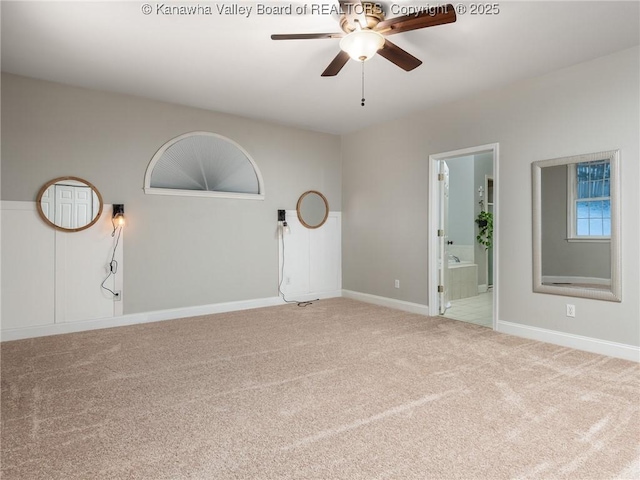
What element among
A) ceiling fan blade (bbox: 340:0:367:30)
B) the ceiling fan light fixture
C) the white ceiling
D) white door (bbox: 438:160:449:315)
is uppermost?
the white ceiling

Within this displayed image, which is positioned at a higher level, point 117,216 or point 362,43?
point 362,43

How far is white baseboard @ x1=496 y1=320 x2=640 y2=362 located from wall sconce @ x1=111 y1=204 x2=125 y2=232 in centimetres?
439

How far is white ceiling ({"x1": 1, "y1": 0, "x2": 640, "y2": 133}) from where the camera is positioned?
272 centimetres

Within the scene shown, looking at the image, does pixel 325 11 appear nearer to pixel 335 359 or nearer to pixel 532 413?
pixel 335 359

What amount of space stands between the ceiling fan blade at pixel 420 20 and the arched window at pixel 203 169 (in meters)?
3.08

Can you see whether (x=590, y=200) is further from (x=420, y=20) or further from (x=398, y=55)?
(x=420, y=20)

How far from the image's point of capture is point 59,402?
2393 mm

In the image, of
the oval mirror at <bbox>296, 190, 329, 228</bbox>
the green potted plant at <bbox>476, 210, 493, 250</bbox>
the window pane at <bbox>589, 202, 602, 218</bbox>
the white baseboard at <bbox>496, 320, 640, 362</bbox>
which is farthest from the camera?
the green potted plant at <bbox>476, 210, 493, 250</bbox>

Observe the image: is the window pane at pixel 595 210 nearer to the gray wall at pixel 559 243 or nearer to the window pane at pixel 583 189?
the window pane at pixel 583 189

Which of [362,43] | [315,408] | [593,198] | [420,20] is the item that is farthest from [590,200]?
[315,408]

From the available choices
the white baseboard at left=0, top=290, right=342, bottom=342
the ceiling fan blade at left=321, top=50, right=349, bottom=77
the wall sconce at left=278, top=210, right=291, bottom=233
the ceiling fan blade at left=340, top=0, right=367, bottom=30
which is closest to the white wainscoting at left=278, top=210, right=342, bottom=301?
the wall sconce at left=278, top=210, right=291, bottom=233

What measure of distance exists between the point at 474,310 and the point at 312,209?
2818mm

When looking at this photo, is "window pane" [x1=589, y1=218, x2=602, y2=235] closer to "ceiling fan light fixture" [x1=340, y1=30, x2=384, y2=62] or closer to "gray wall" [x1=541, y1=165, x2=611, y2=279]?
"gray wall" [x1=541, y1=165, x2=611, y2=279]

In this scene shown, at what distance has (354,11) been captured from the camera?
239 cm
